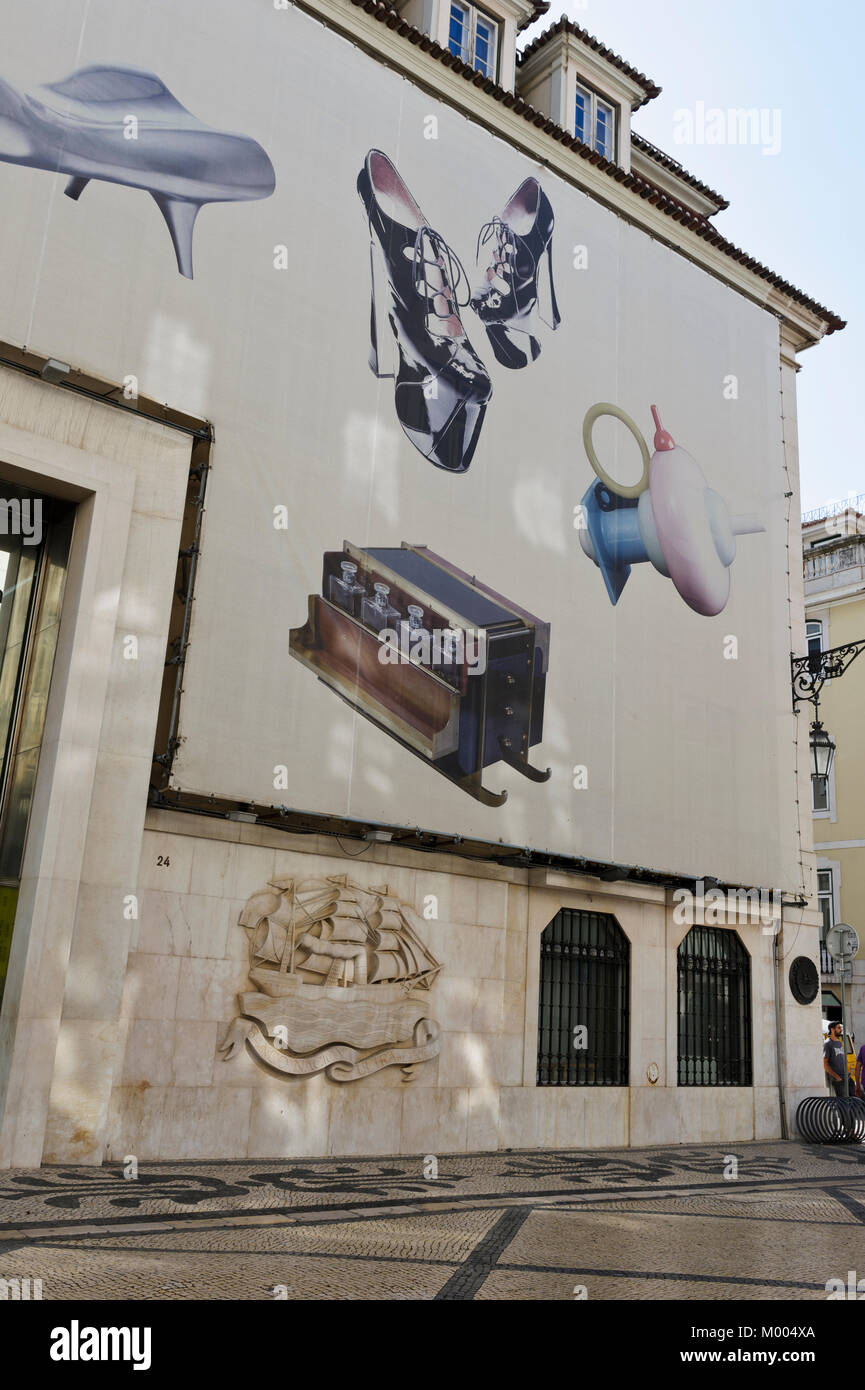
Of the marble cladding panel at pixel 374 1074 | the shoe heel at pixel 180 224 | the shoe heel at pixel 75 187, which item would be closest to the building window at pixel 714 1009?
the marble cladding panel at pixel 374 1074

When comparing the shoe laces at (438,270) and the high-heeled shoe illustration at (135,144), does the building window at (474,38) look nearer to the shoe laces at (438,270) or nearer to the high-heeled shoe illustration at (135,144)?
the shoe laces at (438,270)

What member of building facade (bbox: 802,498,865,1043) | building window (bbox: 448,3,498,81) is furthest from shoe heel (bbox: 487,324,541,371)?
building facade (bbox: 802,498,865,1043)

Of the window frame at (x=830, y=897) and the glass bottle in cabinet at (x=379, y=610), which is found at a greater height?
the glass bottle in cabinet at (x=379, y=610)

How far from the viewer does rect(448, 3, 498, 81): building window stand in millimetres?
18547

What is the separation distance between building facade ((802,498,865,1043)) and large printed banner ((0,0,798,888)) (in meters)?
14.0

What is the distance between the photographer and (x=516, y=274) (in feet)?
55.5

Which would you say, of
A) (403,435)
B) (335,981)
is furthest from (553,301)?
(335,981)

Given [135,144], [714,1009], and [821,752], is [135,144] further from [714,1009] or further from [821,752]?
[714,1009]

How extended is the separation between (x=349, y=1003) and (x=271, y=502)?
232 inches

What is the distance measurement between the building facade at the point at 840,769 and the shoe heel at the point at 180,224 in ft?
75.3

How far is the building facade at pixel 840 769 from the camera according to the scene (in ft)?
104

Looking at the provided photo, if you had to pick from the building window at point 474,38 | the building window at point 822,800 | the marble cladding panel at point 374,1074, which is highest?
the building window at point 474,38

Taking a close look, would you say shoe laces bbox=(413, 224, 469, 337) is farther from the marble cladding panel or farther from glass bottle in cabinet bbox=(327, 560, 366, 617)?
the marble cladding panel
